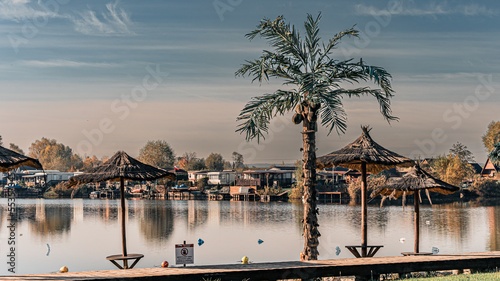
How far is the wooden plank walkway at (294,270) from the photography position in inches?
532

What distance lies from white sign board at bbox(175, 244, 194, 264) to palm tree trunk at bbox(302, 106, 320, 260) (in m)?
3.22

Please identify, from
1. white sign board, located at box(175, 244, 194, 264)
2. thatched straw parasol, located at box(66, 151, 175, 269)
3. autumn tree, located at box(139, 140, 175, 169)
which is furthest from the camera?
autumn tree, located at box(139, 140, 175, 169)

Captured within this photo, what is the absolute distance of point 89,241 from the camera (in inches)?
1575

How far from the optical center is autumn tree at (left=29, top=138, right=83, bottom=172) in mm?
174375

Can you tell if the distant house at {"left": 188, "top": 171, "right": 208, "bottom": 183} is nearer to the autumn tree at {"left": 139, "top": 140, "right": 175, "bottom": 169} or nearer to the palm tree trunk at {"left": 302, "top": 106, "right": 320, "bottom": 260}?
the autumn tree at {"left": 139, "top": 140, "right": 175, "bottom": 169}

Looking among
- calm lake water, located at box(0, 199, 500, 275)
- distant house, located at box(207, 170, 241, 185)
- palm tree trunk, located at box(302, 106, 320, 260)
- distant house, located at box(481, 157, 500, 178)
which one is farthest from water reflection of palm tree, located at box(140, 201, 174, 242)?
distant house, located at box(481, 157, 500, 178)

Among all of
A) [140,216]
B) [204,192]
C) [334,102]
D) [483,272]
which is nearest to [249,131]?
[334,102]

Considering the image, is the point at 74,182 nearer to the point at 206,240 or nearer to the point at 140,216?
the point at 206,240

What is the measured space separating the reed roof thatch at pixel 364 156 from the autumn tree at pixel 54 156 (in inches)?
6360

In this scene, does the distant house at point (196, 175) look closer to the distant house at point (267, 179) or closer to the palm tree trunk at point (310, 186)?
the distant house at point (267, 179)

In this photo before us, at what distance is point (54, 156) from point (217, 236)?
14762 cm

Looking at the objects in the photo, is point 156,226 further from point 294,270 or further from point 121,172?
point 294,270

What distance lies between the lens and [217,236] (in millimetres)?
42938

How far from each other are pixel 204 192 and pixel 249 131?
90147 millimetres
